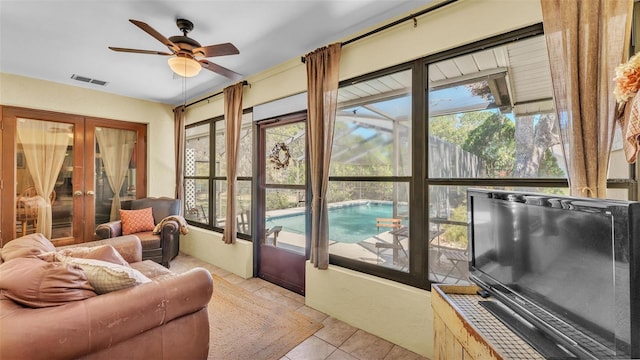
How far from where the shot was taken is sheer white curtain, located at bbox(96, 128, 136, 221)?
419 centimetres

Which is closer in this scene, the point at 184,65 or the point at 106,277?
the point at 106,277

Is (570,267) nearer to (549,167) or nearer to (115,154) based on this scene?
Result: (549,167)

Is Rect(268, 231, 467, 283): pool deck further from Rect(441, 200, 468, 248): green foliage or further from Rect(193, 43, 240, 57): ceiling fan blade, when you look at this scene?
Rect(193, 43, 240, 57): ceiling fan blade

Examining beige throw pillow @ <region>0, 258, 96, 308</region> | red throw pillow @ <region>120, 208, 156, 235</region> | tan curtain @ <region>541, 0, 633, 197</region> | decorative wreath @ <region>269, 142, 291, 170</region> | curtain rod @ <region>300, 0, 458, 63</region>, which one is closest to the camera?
beige throw pillow @ <region>0, 258, 96, 308</region>

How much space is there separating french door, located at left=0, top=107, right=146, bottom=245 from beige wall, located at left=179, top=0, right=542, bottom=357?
346 centimetres

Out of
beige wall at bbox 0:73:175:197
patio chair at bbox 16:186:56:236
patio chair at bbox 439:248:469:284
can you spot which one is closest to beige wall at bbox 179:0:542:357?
patio chair at bbox 439:248:469:284

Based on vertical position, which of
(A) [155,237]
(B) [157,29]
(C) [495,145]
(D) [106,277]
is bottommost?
(A) [155,237]

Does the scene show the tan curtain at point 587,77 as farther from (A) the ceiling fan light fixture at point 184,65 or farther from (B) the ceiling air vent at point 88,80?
(B) the ceiling air vent at point 88,80

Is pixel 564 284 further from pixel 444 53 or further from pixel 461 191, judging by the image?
pixel 444 53

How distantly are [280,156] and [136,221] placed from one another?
2.48m

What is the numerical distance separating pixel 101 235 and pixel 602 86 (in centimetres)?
502

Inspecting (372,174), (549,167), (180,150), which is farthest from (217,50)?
Result: (180,150)

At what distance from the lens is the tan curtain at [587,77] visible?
128cm

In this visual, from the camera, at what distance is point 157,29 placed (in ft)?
7.67
